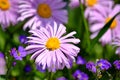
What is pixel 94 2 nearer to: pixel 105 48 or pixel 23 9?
pixel 105 48

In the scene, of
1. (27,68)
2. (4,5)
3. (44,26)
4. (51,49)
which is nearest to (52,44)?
(51,49)

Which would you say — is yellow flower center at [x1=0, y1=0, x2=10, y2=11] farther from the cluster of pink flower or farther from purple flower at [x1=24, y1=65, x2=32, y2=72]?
purple flower at [x1=24, y1=65, x2=32, y2=72]

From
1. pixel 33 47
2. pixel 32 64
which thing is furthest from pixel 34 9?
pixel 33 47

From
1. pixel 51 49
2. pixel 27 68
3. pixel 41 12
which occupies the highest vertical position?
pixel 41 12

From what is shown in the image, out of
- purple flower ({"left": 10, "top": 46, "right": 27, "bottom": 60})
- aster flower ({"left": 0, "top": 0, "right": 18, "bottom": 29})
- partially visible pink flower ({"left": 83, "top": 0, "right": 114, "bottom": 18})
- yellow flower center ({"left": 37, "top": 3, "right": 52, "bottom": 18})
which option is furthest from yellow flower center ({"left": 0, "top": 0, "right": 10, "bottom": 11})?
purple flower ({"left": 10, "top": 46, "right": 27, "bottom": 60})

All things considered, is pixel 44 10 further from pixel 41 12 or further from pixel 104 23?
pixel 104 23

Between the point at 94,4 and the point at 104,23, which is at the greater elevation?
the point at 94,4
